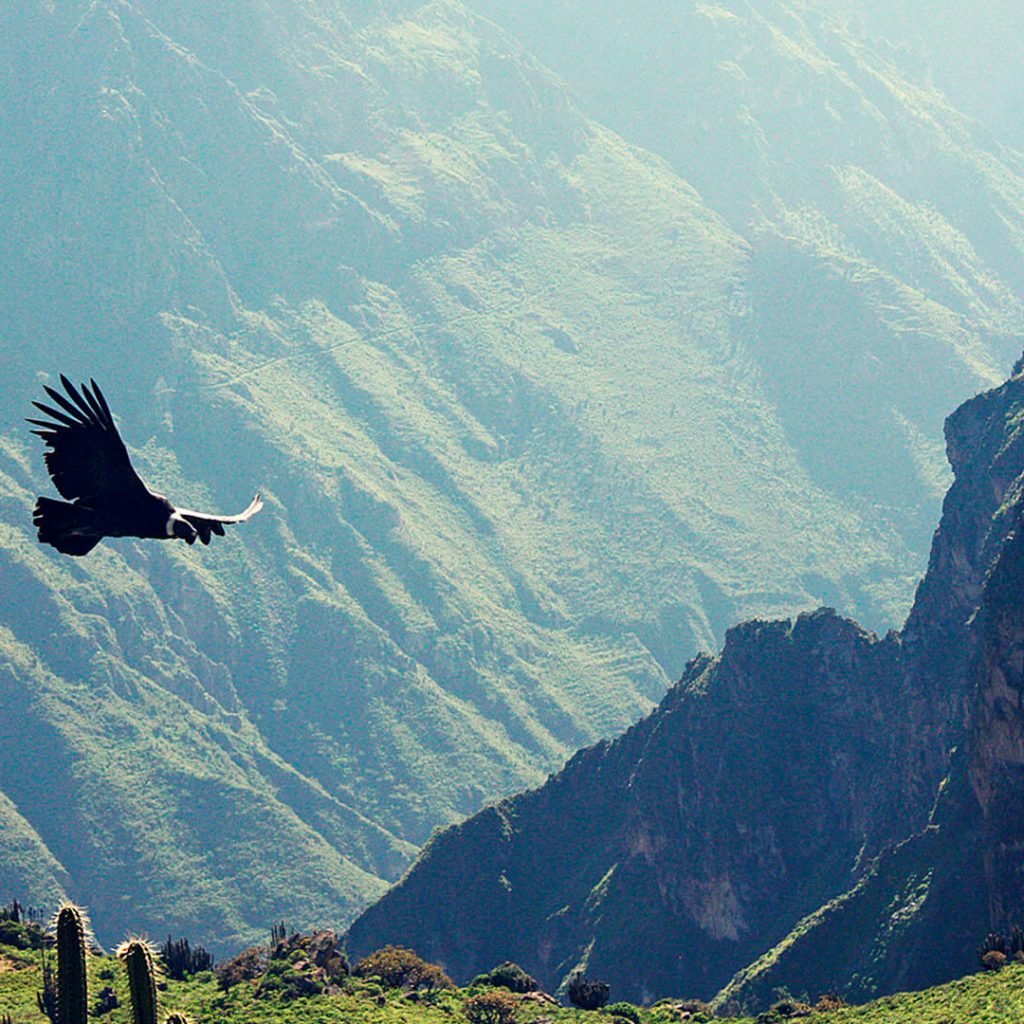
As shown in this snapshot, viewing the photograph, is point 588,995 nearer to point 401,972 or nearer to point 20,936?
point 401,972

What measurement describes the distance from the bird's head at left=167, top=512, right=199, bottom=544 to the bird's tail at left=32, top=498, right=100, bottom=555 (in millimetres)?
2068

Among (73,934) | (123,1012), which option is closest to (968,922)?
(123,1012)

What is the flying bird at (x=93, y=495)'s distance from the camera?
59438mm

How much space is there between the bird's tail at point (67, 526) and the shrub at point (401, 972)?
86.8 m

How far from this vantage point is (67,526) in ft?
197

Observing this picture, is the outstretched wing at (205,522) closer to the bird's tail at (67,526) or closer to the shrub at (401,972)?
the bird's tail at (67,526)

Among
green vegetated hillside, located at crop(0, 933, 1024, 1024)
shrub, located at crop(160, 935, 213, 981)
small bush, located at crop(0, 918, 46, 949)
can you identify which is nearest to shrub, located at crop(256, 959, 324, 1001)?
green vegetated hillside, located at crop(0, 933, 1024, 1024)

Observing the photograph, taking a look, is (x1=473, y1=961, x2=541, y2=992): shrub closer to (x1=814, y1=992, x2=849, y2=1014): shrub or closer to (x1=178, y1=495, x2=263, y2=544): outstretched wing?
(x1=814, y1=992, x2=849, y2=1014): shrub

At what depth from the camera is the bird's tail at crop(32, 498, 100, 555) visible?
2362 inches

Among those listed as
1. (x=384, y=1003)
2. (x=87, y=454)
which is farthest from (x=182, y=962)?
(x=87, y=454)

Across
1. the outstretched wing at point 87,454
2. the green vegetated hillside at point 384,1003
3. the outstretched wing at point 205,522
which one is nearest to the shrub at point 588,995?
the green vegetated hillside at point 384,1003

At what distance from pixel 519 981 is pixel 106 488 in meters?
93.5

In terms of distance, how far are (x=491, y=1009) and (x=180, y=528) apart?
7595 centimetres

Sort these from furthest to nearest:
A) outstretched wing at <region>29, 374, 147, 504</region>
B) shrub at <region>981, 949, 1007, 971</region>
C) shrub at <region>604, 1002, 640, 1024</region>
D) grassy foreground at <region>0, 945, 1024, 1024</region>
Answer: shrub at <region>604, 1002, 640, 1024</region> < shrub at <region>981, 949, 1007, 971</region> < grassy foreground at <region>0, 945, 1024, 1024</region> < outstretched wing at <region>29, 374, 147, 504</region>
